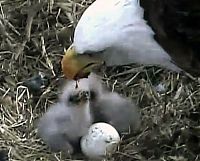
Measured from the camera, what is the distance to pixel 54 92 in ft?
11.3

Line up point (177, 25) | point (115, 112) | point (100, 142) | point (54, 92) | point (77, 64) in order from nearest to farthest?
point (177, 25) < point (77, 64) < point (100, 142) < point (115, 112) < point (54, 92)

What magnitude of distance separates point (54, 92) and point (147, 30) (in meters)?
0.95

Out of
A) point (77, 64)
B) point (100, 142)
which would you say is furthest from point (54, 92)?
point (77, 64)

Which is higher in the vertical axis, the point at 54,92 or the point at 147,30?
the point at 147,30

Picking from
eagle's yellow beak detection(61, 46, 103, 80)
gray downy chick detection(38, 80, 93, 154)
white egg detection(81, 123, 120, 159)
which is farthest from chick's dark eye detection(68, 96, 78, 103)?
eagle's yellow beak detection(61, 46, 103, 80)

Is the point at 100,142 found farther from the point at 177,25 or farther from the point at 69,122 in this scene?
the point at 177,25

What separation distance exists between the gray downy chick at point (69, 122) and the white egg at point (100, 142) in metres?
0.07

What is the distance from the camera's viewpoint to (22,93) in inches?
136

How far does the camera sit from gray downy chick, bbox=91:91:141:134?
322cm

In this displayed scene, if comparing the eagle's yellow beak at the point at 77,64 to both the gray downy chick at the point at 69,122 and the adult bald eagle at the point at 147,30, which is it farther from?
the gray downy chick at the point at 69,122

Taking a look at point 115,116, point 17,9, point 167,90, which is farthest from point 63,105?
point 17,9

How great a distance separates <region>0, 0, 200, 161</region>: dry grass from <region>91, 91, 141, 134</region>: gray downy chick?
0.05 meters

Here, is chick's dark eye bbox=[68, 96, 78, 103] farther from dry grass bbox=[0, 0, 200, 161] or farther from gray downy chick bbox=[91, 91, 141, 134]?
dry grass bbox=[0, 0, 200, 161]

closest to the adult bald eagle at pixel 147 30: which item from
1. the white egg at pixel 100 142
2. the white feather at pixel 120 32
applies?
the white feather at pixel 120 32
